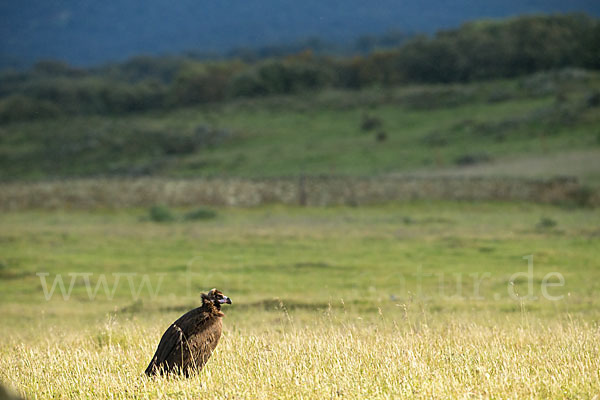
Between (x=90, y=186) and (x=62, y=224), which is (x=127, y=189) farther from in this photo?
(x=62, y=224)

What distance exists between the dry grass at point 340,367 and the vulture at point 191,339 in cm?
15

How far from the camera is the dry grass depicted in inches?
271

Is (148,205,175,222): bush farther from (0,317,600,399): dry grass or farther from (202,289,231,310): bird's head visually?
(202,289,231,310): bird's head

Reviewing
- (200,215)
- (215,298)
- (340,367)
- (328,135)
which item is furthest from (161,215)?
(328,135)

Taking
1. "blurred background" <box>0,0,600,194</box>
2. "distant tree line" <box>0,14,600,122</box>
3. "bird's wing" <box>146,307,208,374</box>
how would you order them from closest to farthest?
1. "bird's wing" <box>146,307,208,374</box>
2. "blurred background" <box>0,0,600,194</box>
3. "distant tree line" <box>0,14,600,122</box>

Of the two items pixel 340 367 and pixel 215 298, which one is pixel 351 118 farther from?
pixel 215 298

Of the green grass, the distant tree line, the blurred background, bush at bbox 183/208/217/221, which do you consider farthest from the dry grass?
the distant tree line

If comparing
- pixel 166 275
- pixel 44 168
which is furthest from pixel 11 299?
pixel 44 168

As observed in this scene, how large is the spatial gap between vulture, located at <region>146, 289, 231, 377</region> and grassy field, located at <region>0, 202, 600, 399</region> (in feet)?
0.61

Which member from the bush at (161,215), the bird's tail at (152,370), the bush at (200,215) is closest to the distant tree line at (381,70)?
the bush at (200,215)

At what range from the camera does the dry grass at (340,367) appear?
6891 mm

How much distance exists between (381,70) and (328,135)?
109 ft

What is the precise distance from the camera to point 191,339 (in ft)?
23.8

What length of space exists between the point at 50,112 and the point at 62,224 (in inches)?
2824
